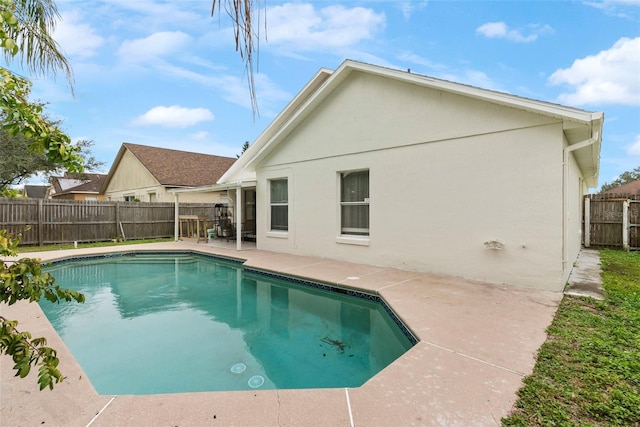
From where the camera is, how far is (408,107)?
26.6 ft

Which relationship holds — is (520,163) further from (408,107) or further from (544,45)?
(544,45)

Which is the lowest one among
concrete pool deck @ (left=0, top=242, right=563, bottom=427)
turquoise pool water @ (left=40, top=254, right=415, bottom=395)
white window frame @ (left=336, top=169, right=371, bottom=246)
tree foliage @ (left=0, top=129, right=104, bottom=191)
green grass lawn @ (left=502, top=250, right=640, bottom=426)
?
turquoise pool water @ (left=40, top=254, right=415, bottom=395)

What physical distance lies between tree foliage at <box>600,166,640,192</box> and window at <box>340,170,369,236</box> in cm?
4398

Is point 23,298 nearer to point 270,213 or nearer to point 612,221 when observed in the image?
point 270,213

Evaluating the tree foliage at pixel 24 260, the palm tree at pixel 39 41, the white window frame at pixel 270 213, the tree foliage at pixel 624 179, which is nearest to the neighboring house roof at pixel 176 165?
the white window frame at pixel 270 213

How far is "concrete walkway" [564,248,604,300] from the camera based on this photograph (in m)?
6.01

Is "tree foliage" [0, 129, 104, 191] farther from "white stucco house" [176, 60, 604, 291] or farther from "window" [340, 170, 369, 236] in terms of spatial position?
"window" [340, 170, 369, 236]

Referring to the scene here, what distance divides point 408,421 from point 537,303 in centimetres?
418

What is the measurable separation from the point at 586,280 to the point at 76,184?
3847cm

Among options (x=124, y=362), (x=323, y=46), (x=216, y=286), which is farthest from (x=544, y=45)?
(x=124, y=362)

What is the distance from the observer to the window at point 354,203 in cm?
926

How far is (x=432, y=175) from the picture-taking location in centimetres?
769

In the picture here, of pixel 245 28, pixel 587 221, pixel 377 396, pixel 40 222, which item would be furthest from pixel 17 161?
pixel 587 221

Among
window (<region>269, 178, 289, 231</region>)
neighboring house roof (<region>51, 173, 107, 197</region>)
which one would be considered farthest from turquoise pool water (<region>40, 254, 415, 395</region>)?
neighboring house roof (<region>51, 173, 107, 197</region>)
